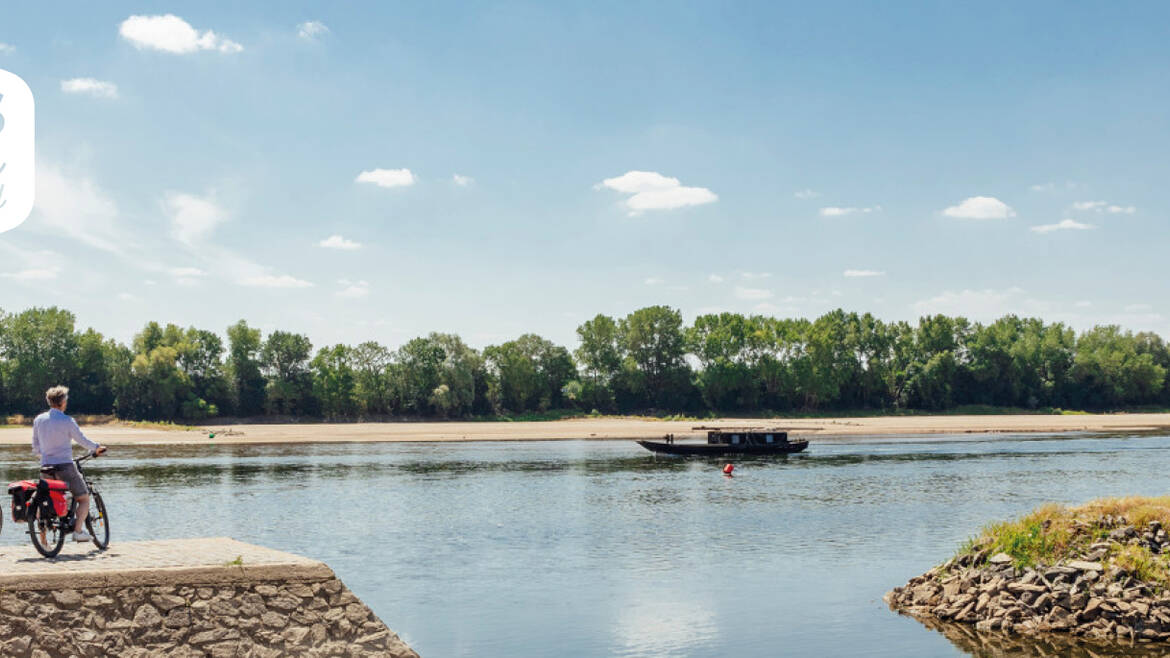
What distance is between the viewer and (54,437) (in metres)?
15.9

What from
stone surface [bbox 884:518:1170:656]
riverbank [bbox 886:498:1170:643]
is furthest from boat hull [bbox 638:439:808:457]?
stone surface [bbox 884:518:1170:656]

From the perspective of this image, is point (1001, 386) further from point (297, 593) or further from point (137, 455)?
point (297, 593)

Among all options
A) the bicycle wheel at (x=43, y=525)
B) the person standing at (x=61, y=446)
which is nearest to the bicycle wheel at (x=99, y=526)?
the person standing at (x=61, y=446)

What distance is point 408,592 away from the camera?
25453 mm

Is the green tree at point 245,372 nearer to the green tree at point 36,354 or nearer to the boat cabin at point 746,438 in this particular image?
the green tree at point 36,354

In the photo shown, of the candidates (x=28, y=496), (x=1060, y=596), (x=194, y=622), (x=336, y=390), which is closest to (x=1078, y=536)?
(x=1060, y=596)

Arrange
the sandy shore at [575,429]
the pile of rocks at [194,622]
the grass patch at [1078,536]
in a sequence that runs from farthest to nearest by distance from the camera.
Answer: the sandy shore at [575,429] < the grass patch at [1078,536] < the pile of rocks at [194,622]

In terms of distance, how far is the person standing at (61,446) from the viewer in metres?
15.9

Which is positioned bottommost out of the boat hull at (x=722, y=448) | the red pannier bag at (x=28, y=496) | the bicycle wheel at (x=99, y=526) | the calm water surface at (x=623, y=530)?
the calm water surface at (x=623, y=530)

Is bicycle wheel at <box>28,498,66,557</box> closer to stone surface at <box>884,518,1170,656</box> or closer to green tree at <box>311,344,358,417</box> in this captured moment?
stone surface at <box>884,518,1170,656</box>

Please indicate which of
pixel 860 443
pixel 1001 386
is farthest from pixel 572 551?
pixel 1001 386

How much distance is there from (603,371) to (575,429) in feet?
112

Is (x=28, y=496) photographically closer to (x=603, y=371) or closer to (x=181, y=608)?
(x=181, y=608)

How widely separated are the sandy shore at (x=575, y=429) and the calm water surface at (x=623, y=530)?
35047mm
